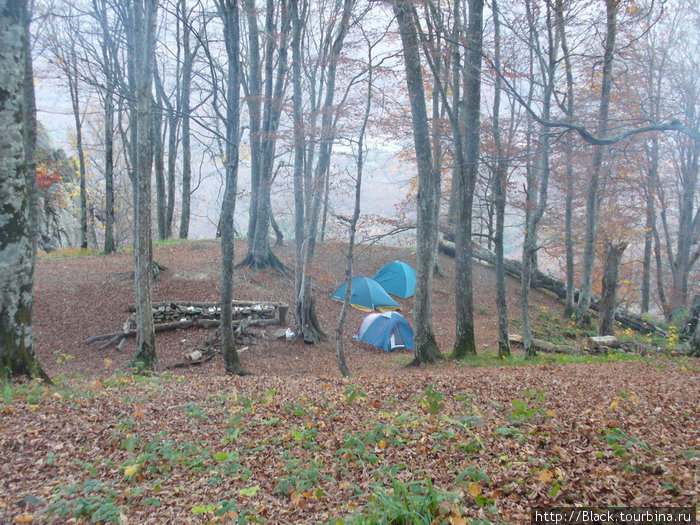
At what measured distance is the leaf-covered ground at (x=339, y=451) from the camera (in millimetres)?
2996

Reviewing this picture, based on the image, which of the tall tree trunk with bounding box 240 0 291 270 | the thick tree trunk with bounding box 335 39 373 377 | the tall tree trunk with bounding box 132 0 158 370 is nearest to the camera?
the tall tree trunk with bounding box 132 0 158 370

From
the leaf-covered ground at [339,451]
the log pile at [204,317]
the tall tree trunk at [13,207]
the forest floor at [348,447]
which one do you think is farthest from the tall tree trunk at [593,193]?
the tall tree trunk at [13,207]

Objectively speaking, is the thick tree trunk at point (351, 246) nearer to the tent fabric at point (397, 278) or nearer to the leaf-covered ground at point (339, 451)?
the leaf-covered ground at point (339, 451)

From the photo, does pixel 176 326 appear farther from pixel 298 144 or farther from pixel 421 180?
pixel 421 180

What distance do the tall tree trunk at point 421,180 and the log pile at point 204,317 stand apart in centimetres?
476

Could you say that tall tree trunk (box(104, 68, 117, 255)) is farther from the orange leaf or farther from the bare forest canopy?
the orange leaf

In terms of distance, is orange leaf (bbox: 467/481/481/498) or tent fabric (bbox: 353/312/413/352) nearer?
orange leaf (bbox: 467/481/481/498)

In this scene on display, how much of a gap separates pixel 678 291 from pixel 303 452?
71.2 feet

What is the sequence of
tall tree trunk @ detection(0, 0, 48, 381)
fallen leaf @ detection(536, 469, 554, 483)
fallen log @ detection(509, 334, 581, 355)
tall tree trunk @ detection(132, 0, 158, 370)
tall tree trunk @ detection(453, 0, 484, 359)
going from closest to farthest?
fallen leaf @ detection(536, 469, 554, 483) < tall tree trunk @ detection(0, 0, 48, 381) < tall tree trunk @ detection(132, 0, 158, 370) < tall tree trunk @ detection(453, 0, 484, 359) < fallen log @ detection(509, 334, 581, 355)

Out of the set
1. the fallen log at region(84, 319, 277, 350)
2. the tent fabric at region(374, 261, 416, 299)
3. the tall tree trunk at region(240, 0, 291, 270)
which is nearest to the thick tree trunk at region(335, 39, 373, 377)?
the tall tree trunk at region(240, 0, 291, 270)

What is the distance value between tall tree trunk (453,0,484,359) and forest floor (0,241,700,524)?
8.24 ft

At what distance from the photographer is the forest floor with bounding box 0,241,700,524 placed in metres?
2.98

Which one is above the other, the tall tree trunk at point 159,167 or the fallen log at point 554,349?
the tall tree trunk at point 159,167

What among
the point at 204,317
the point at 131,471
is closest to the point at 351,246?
the point at 204,317
